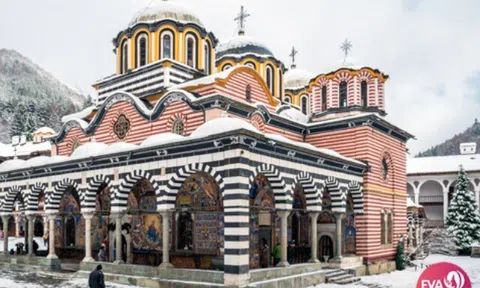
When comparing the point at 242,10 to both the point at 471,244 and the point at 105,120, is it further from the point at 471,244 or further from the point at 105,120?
the point at 471,244

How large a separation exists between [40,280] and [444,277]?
624 inches

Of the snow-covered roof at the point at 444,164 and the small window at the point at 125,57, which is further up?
the small window at the point at 125,57

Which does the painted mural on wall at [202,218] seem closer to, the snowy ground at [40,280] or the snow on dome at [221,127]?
the snow on dome at [221,127]

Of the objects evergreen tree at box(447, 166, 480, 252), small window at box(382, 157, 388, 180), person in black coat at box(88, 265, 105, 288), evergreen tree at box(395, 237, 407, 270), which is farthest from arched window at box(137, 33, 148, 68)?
evergreen tree at box(447, 166, 480, 252)

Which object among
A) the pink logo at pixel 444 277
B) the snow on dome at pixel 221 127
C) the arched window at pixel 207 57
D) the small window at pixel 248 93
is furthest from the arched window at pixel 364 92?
the pink logo at pixel 444 277

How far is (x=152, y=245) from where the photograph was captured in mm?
19453

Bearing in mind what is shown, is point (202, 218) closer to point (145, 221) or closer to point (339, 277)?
point (145, 221)

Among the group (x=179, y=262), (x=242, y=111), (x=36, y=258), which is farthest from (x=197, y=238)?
(x=36, y=258)

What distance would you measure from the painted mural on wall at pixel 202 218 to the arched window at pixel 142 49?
718 centimetres

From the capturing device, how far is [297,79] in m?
34.0

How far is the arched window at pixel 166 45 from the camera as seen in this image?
22.5 meters

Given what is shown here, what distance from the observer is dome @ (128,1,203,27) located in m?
22.7

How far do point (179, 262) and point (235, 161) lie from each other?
21.6ft

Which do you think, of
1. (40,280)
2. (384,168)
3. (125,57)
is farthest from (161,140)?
(384,168)
